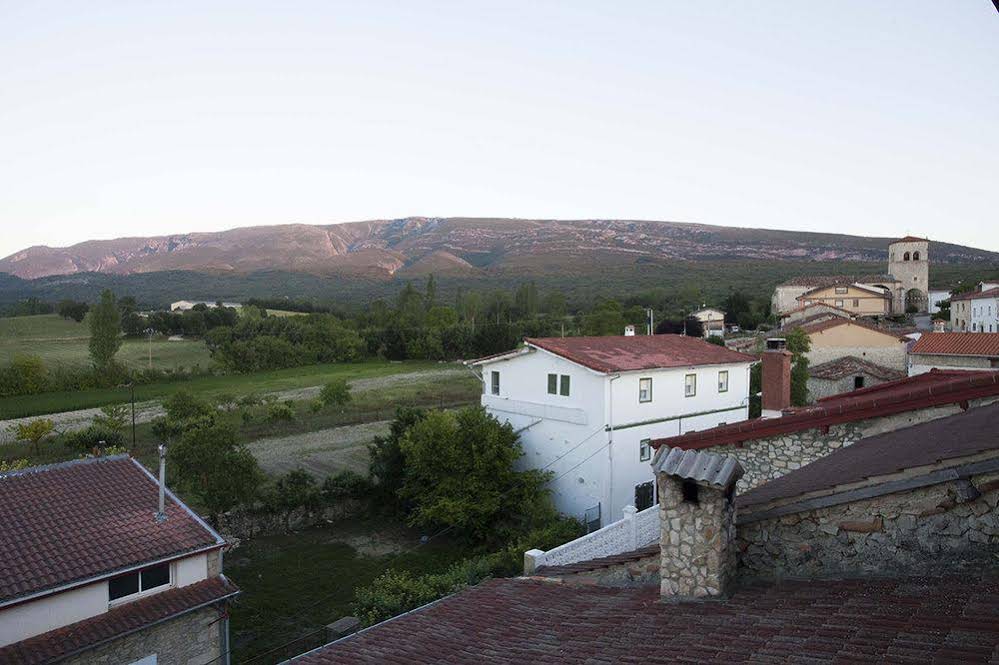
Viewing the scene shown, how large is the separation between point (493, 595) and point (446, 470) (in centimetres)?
1333

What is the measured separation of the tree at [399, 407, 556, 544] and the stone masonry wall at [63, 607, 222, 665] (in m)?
8.21

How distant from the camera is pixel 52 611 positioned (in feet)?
35.6

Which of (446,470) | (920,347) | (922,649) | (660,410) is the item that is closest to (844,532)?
(922,649)

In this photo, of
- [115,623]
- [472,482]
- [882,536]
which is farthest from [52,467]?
[882,536]

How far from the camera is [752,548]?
20.1ft

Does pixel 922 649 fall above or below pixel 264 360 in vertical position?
above

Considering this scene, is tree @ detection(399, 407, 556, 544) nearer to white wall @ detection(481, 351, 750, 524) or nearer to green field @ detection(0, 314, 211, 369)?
white wall @ detection(481, 351, 750, 524)

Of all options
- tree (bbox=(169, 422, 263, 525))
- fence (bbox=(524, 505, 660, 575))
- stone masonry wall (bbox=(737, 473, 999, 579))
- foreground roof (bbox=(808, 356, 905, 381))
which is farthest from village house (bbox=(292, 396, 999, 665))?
foreground roof (bbox=(808, 356, 905, 381))

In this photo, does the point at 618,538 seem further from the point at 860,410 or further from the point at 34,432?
the point at 34,432

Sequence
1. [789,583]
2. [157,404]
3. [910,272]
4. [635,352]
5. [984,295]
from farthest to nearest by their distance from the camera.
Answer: [910,272] < [984,295] < [157,404] < [635,352] < [789,583]

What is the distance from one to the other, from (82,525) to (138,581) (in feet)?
5.21

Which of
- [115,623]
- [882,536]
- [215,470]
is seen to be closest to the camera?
[882,536]

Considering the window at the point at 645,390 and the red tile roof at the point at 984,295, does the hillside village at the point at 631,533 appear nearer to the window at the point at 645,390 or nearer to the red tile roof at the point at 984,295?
the window at the point at 645,390

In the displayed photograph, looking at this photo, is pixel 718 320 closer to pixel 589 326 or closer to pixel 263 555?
pixel 589 326
